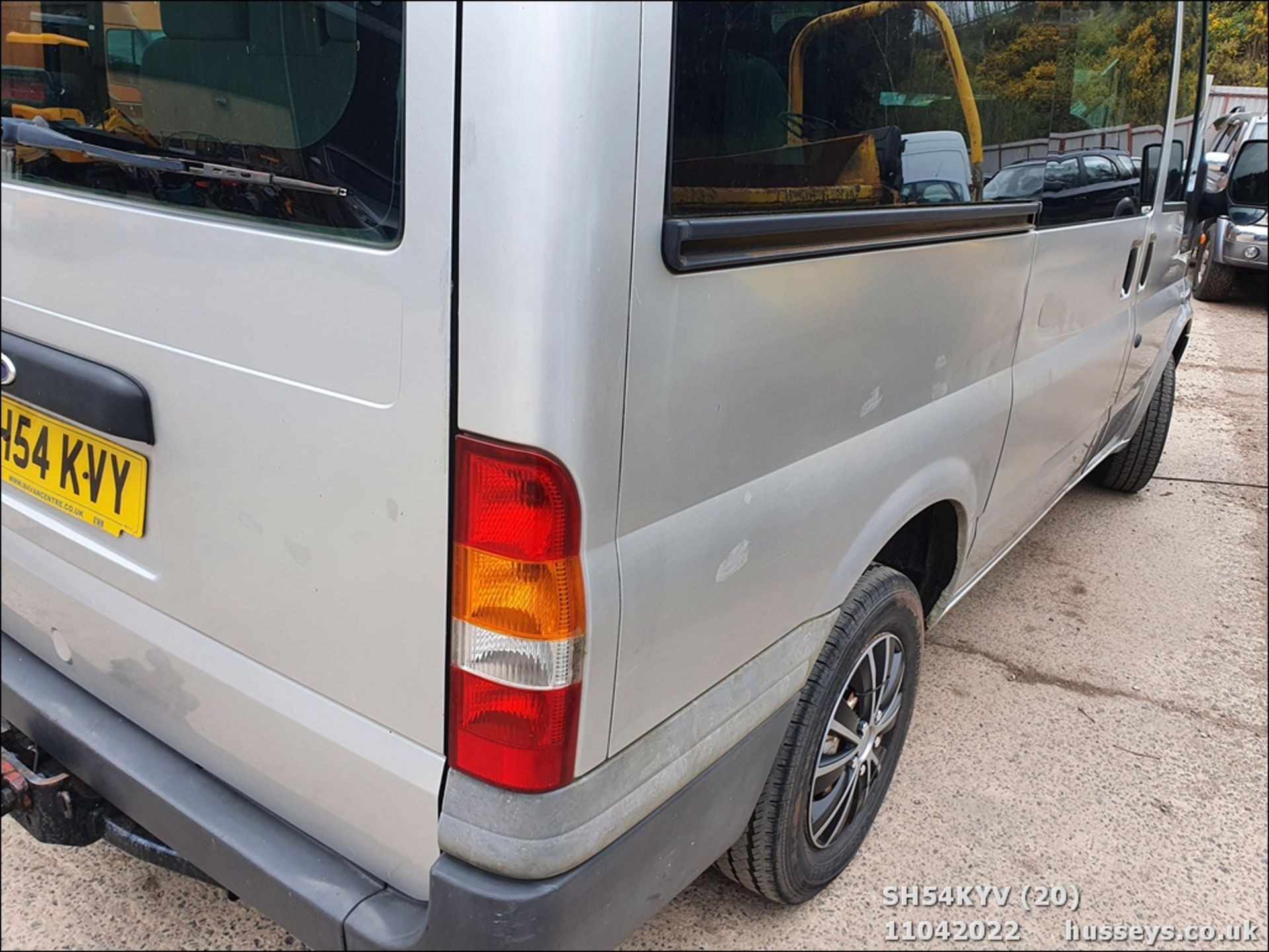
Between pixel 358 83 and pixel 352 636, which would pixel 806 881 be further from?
pixel 358 83

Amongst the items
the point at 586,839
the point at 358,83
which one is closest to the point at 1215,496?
the point at 586,839

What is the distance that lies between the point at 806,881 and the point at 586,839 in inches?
37.9

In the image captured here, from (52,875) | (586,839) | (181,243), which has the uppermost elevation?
(181,243)

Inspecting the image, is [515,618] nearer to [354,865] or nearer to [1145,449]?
[354,865]

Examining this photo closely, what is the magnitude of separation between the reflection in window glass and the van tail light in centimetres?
40

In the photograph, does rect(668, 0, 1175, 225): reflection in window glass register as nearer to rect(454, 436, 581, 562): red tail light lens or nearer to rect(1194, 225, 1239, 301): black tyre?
rect(454, 436, 581, 562): red tail light lens

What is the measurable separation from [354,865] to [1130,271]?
2.87 meters

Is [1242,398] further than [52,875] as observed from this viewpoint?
Yes

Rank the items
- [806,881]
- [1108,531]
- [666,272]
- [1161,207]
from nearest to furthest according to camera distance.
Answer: [666,272] < [806,881] < [1161,207] < [1108,531]

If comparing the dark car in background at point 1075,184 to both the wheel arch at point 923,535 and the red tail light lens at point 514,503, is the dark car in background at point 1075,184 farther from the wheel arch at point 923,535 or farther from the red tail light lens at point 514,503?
the red tail light lens at point 514,503

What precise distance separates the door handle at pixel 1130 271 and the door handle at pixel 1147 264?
0.09 metres

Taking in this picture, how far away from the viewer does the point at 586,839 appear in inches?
51.6

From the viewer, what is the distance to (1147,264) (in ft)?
10.7

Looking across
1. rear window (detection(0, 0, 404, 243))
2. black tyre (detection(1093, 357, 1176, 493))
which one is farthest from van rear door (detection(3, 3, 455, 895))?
black tyre (detection(1093, 357, 1176, 493))
